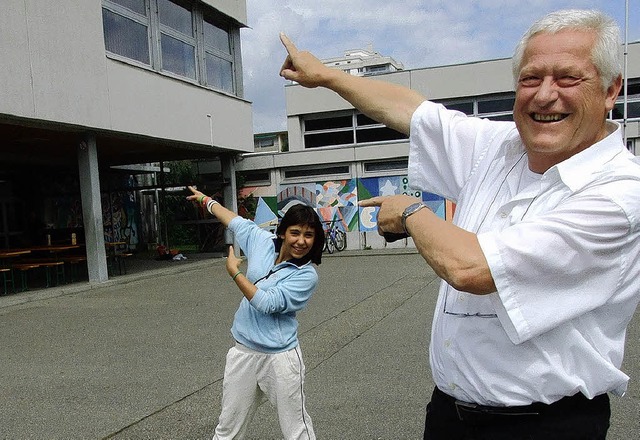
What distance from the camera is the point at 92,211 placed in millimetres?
12766

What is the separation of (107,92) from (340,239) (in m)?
9.95

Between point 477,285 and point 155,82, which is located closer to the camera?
point 477,285

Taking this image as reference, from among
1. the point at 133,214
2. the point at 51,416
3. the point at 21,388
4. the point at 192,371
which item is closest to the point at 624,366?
the point at 192,371

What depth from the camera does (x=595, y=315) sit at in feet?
4.63

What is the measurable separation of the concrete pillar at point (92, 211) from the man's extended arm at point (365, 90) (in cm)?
1167

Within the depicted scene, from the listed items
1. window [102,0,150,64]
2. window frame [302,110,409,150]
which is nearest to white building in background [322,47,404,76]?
window frame [302,110,409,150]

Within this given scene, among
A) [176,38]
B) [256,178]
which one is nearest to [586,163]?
[176,38]

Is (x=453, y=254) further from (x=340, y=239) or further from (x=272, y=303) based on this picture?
(x=340, y=239)

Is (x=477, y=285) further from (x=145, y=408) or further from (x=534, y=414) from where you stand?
(x=145, y=408)

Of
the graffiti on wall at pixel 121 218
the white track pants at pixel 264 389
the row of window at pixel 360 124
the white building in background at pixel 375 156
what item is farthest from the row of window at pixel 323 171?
the white track pants at pixel 264 389

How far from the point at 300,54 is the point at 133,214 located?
2282 cm

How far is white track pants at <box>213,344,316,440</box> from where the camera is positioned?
3.21 metres

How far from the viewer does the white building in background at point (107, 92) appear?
10.5 m

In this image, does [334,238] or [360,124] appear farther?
[360,124]
